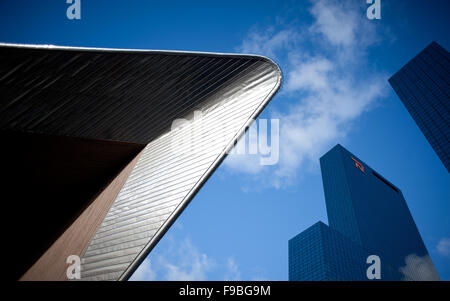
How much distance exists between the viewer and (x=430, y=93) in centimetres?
7106

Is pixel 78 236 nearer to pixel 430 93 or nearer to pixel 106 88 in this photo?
pixel 106 88

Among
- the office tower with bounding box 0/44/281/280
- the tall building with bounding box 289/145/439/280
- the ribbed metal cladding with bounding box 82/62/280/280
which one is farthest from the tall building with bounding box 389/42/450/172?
the office tower with bounding box 0/44/281/280

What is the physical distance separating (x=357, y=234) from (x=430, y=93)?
45.7 metres

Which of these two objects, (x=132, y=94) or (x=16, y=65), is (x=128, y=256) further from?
(x=16, y=65)

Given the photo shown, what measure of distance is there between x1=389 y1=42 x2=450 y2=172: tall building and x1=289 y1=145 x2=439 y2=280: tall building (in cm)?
2991

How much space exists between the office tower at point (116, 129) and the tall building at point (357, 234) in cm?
7932

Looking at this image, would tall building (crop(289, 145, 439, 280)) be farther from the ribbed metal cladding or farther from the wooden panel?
the wooden panel

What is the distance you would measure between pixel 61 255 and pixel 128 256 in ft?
6.75

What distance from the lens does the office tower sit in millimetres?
6230

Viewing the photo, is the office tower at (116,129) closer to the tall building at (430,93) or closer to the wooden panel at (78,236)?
the wooden panel at (78,236)

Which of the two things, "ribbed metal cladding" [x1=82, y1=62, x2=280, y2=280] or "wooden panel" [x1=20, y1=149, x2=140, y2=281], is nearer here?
"ribbed metal cladding" [x1=82, y1=62, x2=280, y2=280]

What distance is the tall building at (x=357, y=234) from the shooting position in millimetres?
79312

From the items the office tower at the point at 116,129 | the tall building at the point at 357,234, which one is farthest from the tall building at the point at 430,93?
the office tower at the point at 116,129

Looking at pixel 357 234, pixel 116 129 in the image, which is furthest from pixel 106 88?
pixel 357 234
